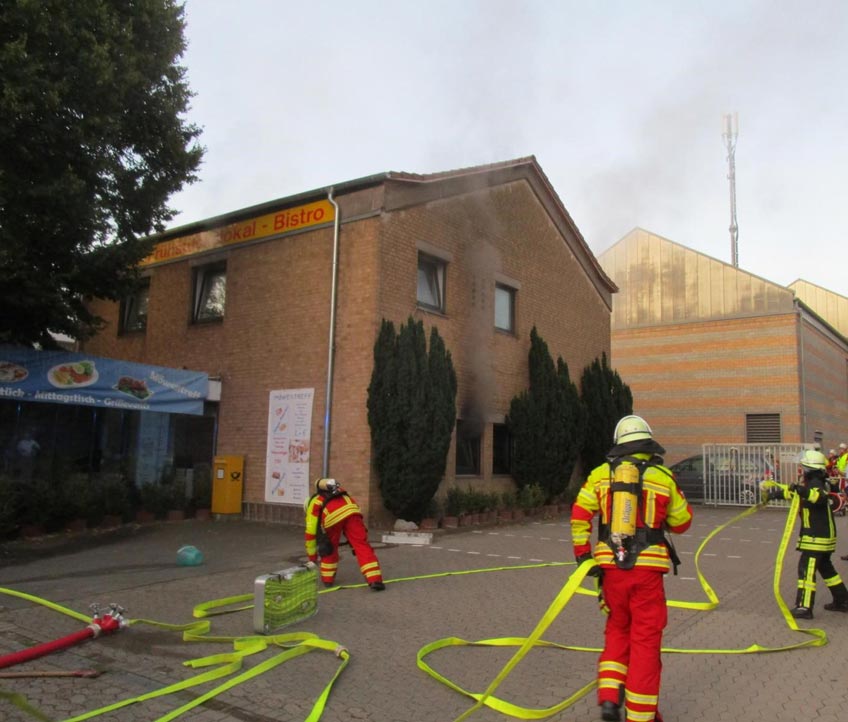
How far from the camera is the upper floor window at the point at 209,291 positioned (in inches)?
609

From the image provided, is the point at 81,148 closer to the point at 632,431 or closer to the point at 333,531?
the point at 333,531

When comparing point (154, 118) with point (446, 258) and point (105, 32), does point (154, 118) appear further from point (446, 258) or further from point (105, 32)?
point (446, 258)

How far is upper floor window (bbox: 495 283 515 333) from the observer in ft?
52.3

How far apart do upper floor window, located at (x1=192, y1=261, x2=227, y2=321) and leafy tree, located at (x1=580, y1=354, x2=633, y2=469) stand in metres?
8.59

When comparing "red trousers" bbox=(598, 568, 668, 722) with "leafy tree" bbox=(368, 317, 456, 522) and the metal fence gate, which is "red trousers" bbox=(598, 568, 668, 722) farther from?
the metal fence gate

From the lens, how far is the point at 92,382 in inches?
468

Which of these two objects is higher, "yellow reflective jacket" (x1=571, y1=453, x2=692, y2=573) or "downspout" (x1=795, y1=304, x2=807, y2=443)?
"downspout" (x1=795, y1=304, x2=807, y2=443)

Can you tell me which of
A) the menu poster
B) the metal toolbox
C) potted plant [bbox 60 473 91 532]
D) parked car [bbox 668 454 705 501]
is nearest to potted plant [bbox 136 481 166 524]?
potted plant [bbox 60 473 91 532]

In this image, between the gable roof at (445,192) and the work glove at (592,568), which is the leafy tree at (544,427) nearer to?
the gable roof at (445,192)

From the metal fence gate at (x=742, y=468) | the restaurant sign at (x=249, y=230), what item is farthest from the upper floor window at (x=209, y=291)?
the metal fence gate at (x=742, y=468)

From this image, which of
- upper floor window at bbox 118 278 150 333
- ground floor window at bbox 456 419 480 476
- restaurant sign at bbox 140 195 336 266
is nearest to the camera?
restaurant sign at bbox 140 195 336 266

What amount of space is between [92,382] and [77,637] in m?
7.16

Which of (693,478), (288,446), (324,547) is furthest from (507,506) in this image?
(693,478)

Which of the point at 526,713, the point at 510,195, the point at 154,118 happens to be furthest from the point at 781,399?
the point at 526,713
